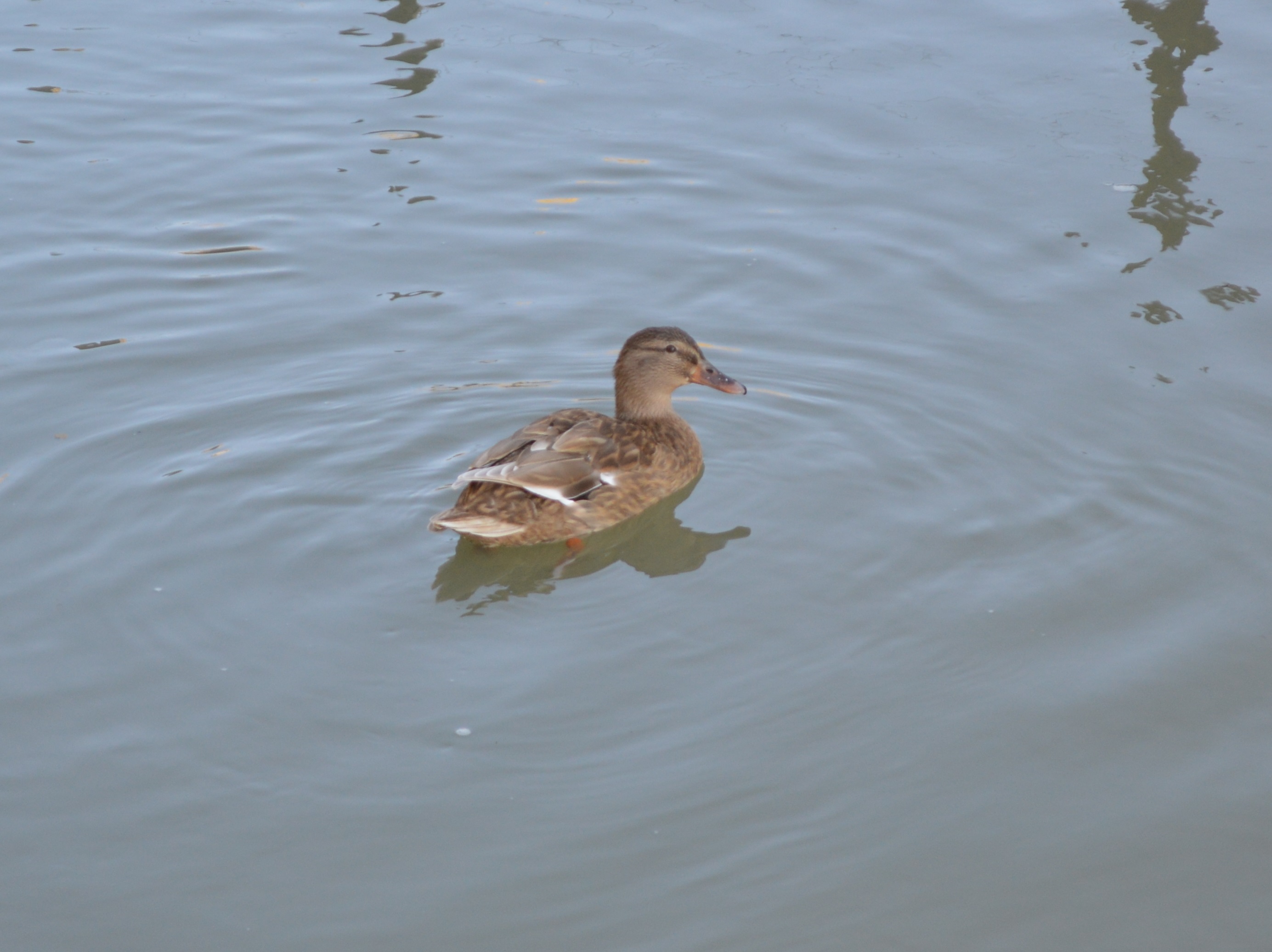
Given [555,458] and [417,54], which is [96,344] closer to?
[555,458]

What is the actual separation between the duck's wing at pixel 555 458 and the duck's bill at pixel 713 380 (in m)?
0.56

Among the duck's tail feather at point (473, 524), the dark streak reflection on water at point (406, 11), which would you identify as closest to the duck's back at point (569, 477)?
the duck's tail feather at point (473, 524)

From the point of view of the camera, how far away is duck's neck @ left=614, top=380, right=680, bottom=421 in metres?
7.24

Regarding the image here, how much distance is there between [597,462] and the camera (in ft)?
21.9

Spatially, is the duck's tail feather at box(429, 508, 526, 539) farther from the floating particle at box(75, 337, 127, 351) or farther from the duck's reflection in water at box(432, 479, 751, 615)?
the floating particle at box(75, 337, 127, 351)

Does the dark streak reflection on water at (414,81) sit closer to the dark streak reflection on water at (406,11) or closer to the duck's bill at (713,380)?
the dark streak reflection on water at (406,11)

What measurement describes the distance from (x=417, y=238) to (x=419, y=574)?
149 inches

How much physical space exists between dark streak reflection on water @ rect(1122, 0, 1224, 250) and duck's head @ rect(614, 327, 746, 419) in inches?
140

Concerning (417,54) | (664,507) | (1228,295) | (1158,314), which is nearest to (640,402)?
(664,507)

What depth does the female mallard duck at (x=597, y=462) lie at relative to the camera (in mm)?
6223

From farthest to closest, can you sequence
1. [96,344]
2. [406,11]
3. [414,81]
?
[406,11] → [414,81] → [96,344]

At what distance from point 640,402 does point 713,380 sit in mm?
407

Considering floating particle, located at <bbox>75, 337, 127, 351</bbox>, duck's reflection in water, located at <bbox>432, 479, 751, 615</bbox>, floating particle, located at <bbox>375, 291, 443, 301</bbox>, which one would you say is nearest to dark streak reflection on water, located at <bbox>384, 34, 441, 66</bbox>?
floating particle, located at <bbox>375, 291, 443, 301</bbox>

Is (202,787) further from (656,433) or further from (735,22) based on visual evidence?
(735,22)
